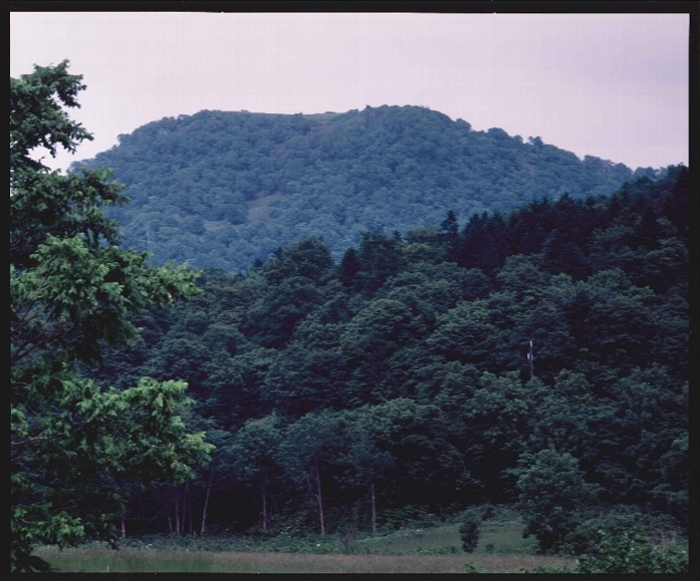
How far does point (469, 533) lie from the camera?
770 inches

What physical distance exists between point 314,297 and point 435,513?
10804 mm

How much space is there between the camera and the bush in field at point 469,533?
19.0 metres

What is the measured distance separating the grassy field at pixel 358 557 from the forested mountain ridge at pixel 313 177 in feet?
52.6

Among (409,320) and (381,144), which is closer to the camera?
(409,320)

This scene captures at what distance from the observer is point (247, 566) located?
45.3 feet

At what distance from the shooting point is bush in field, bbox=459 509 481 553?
62.3 feet

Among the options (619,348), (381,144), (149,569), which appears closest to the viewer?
(149,569)

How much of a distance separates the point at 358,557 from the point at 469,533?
425cm

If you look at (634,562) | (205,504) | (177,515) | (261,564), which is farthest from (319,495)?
(634,562)

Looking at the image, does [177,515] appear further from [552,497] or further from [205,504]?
[552,497]

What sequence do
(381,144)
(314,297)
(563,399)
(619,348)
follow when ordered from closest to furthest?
(563,399) → (619,348) → (314,297) → (381,144)

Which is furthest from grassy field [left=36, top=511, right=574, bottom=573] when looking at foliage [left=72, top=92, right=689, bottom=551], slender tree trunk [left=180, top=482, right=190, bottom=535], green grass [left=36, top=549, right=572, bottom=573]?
slender tree trunk [left=180, top=482, right=190, bottom=535]

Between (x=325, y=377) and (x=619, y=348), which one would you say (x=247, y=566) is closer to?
(x=325, y=377)
